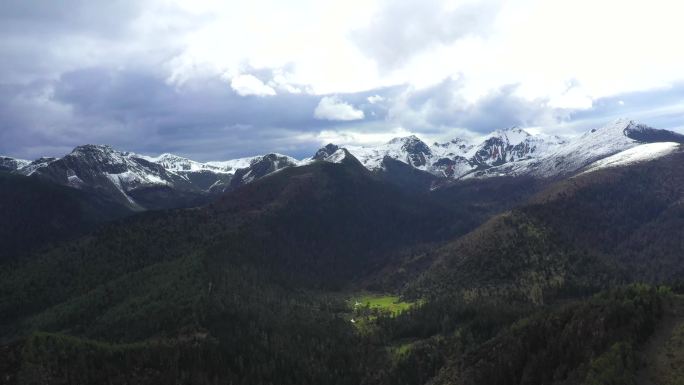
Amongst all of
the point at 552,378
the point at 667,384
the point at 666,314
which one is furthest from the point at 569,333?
the point at 667,384

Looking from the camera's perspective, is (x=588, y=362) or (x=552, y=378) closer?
(x=588, y=362)

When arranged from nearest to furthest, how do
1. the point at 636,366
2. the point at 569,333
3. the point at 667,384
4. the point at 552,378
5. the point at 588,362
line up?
the point at 667,384 < the point at 636,366 < the point at 588,362 < the point at 552,378 < the point at 569,333

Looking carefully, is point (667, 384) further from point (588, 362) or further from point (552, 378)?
point (552, 378)

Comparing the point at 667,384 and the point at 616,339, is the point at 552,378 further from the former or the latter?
the point at 667,384

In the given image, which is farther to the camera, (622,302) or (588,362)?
(622,302)

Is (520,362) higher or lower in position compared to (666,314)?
lower

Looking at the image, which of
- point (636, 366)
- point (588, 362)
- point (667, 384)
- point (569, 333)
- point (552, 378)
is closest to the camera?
point (667, 384)

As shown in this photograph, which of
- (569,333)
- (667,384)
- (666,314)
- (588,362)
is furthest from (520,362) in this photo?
(667,384)

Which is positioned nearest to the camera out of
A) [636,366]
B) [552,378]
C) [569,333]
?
[636,366]
